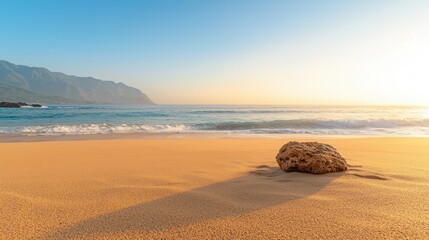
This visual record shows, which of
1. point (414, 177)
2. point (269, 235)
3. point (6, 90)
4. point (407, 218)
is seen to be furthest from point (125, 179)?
point (6, 90)

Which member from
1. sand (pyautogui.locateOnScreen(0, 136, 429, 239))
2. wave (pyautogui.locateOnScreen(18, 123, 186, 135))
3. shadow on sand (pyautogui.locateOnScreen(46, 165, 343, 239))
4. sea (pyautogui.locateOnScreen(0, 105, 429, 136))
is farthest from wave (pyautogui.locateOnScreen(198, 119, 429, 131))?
shadow on sand (pyautogui.locateOnScreen(46, 165, 343, 239))

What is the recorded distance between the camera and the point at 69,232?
1.77 metres

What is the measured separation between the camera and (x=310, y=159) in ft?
12.1

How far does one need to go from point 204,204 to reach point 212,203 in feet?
0.25

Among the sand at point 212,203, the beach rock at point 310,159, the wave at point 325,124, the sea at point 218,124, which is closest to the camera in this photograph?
the sand at point 212,203

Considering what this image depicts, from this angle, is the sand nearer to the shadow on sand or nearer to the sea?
the shadow on sand

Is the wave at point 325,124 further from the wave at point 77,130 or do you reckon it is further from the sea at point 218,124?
the wave at point 77,130

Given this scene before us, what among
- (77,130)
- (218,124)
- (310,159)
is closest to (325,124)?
(218,124)

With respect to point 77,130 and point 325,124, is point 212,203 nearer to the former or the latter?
point 77,130

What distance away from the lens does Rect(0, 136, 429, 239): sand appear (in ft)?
5.81

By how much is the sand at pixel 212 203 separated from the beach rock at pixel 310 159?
16 centimetres

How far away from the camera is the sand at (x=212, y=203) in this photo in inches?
69.7

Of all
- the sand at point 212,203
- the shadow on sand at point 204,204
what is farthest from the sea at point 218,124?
the shadow on sand at point 204,204

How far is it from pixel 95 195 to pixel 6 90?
151m
